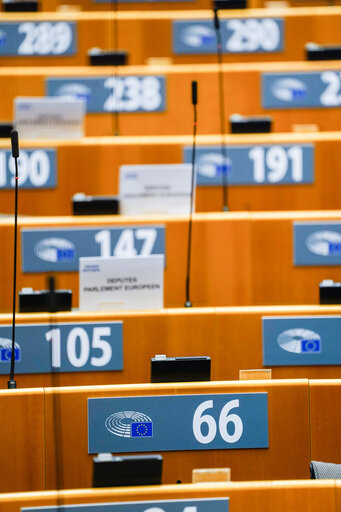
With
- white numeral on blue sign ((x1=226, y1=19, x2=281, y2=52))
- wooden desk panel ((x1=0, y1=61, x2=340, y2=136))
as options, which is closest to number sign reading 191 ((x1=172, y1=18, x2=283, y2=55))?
white numeral on blue sign ((x1=226, y1=19, x2=281, y2=52))

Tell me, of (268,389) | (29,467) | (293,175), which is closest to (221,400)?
(268,389)

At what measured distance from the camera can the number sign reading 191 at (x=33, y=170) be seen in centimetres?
260

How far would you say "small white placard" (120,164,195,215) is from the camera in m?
A: 2.38

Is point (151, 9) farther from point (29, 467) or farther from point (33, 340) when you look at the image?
point (29, 467)

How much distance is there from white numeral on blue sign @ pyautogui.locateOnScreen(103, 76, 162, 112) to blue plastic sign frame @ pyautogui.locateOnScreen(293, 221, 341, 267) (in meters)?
0.78

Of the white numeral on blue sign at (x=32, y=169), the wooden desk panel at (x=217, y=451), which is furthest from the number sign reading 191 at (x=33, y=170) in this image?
the wooden desk panel at (x=217, y=451)

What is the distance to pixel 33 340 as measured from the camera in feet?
6.74

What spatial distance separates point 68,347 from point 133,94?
114cm

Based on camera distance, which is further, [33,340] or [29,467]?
[33,340]

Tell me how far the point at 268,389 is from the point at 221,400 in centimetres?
9

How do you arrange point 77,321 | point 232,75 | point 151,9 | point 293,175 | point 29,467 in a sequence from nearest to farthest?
point 29,467 < point 77,321 < point 293,175 < point 232,75 < point 151,9

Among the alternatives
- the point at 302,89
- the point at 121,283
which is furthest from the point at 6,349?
the point at 302,89

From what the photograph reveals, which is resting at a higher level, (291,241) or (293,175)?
(293,175)

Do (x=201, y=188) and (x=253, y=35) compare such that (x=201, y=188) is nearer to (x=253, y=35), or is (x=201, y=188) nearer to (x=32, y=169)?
(x=32, y=169)
